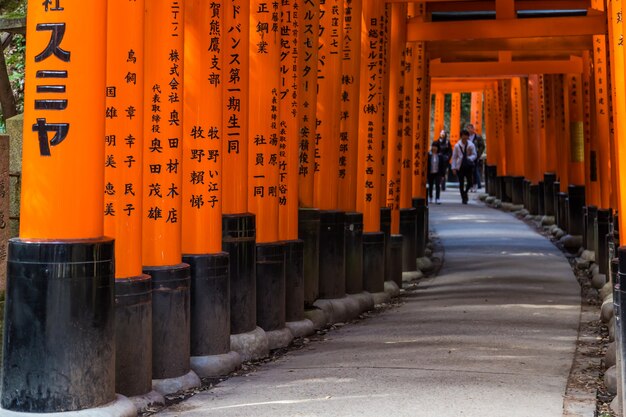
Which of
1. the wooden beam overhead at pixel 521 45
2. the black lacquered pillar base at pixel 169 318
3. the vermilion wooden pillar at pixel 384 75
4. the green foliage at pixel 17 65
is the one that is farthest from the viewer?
the wooden beam overhead at pixel 521 45

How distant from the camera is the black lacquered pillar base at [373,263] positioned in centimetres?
1271

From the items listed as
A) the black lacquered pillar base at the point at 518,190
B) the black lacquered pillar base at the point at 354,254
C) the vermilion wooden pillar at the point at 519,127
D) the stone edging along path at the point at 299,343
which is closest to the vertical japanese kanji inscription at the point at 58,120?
the stone edging along path at the point at 299,343

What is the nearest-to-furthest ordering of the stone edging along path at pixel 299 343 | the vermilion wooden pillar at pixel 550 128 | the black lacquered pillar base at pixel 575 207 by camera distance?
1. the stone edging along path at pixel 299 343
2. the black lacquered pillar base at pixel 575 207
3. the vermilion wooden pillar at pixel 550 128

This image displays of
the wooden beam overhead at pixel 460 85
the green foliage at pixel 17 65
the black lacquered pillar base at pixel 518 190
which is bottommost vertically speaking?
the black lacquered pillar base at pixel 518 190

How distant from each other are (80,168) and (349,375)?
2.71 metres

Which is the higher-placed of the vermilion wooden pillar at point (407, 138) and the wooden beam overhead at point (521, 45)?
the wooden beam overhead at point (521, 45)

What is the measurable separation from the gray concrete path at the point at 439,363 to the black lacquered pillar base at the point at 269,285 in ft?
1.33

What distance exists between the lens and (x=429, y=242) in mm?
19875

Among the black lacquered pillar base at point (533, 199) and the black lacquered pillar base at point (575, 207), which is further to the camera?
the black lacquered pillar base at point (533, 199)

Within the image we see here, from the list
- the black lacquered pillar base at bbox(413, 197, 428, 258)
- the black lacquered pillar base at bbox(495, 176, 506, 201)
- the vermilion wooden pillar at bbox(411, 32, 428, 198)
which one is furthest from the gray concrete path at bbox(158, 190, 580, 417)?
the black lacquered pillar base at bbox(495, 176, 506, 201)

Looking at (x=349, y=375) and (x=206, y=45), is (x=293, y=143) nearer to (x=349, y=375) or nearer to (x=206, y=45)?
(x=206, y=45)

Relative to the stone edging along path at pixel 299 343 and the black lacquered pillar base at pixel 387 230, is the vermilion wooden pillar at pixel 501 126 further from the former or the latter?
the black lacquered pillar base at pixel 387 230

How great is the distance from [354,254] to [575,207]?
8089mm

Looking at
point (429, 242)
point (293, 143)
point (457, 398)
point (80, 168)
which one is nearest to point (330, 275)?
point (293, 143)
